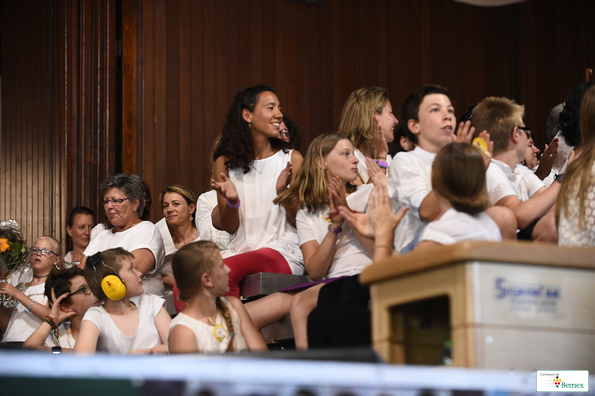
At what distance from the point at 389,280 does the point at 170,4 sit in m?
3.42

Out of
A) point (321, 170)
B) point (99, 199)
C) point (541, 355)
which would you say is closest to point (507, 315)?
point (541, 355)

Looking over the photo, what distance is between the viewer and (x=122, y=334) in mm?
2580

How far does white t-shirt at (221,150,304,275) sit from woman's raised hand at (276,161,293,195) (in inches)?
3.6

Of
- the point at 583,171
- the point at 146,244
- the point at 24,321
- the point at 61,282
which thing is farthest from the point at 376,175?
the point at 24,321

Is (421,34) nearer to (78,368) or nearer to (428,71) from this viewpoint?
(428,71)

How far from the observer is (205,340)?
2.27 m

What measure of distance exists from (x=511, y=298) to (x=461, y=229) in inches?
13.8

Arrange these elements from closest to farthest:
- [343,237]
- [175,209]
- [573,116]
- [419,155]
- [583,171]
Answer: [583,171] < [419,155] < [573,116] < [343,237] < [175,209]

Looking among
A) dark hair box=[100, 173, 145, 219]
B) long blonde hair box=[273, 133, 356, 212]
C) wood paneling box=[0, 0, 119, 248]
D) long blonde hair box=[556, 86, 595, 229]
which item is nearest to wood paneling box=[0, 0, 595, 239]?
wood paneling box=[0, 0, 119, 248]

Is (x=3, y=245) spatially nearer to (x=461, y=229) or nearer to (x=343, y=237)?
(x=343, y=237)

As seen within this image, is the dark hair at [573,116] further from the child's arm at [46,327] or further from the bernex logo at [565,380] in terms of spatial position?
the child's arm at [46,327]

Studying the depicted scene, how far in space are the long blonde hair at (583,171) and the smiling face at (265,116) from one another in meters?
1.60

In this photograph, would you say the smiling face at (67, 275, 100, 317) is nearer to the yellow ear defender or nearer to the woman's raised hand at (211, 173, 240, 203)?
the yellow ear defender

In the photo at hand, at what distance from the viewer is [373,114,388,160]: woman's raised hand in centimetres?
307
